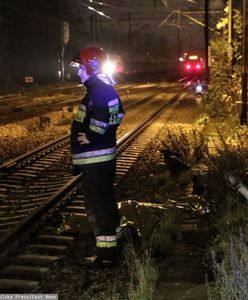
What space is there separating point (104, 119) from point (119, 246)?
1.44m

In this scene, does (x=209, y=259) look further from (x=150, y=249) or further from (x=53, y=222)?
Result: (x=53, y=222)

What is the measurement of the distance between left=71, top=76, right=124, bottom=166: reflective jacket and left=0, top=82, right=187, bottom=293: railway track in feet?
4.01

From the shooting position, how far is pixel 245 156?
30.3 feet

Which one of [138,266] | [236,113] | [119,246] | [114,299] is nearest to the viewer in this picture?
[114,299]

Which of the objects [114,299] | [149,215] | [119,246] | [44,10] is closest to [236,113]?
[149,215]

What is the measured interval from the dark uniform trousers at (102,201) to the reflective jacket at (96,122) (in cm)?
15

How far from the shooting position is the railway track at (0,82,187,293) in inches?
222

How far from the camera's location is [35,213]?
719 centimetres

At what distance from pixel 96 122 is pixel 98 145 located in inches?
10.4

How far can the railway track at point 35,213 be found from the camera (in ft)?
18.5

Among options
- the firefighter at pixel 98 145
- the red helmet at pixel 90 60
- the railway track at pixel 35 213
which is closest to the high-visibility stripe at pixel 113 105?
the firefighter at pixel 98 145

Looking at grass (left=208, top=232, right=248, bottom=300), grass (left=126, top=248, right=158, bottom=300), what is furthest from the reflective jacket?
grass (left=208, top=232, right=248, bottom=300)

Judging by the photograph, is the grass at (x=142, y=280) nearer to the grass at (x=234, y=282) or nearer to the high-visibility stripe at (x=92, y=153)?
the grass at (x=234, y=282)

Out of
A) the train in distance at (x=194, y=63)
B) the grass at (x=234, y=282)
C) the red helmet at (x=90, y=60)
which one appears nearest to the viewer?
the grass at (x=234, y=282)
